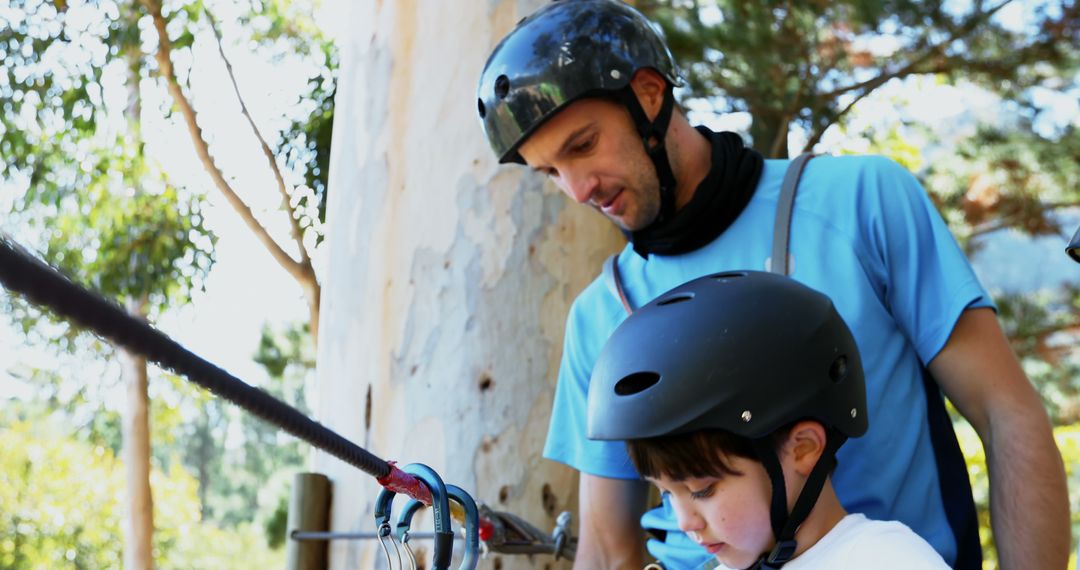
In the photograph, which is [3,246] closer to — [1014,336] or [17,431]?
[1014,336]

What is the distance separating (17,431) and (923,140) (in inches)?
704

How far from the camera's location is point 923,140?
50.5 feet

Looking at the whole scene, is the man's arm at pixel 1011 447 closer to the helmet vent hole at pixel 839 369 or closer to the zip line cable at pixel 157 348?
the helmet vent hole at pixel 839 369

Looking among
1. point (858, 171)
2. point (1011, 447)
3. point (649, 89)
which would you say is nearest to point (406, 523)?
point (1011, 447)

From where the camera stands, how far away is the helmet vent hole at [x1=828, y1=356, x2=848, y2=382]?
7.50 feet

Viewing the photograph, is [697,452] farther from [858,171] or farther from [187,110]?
[187,110]

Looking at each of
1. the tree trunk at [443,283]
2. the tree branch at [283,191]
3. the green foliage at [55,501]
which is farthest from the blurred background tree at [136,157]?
the green foliage at [55,501]

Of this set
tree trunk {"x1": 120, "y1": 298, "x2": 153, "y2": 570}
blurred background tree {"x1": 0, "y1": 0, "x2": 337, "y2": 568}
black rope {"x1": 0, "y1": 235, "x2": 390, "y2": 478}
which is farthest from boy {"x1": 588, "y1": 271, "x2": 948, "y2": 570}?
tree trunk {"x1": 120, "y1": 298, "x2": 153, "y2": 570}

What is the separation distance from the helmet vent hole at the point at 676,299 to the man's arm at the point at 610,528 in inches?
21.6

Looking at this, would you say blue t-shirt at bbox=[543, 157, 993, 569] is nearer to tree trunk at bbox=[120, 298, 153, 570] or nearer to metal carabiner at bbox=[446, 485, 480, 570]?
metal carabiner at bbox=[446, 485, 480, 570]

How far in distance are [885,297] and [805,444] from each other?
36 cm

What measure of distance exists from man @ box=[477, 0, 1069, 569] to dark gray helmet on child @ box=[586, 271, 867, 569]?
0.07m

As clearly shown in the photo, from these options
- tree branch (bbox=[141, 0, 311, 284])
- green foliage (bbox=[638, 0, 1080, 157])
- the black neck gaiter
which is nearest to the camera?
the black neck gaiter

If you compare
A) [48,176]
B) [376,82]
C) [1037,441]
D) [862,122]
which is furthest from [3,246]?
[862,122]
